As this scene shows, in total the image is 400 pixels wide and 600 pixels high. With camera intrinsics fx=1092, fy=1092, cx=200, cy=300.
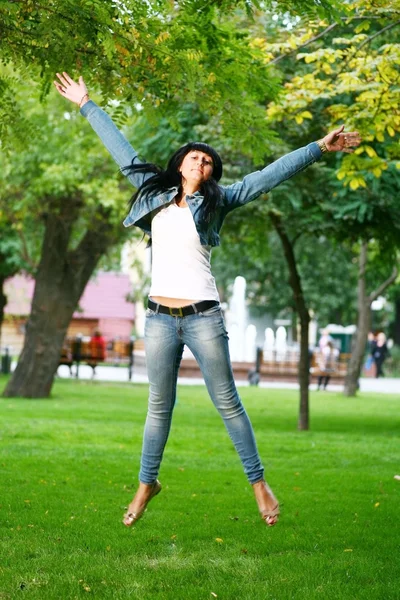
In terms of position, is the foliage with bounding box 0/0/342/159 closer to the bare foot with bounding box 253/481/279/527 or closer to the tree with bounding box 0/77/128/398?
the bare foot with bounding box 253/481/279/527

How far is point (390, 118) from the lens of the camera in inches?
394

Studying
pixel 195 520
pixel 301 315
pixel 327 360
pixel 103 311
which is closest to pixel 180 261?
pixel 195 520

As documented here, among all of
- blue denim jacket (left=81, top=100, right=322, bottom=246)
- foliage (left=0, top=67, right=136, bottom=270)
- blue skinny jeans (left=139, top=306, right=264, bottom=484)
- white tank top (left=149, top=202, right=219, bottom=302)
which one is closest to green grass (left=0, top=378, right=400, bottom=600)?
blue skinny jeans (left=139, top=306, right=264, bottom=484)

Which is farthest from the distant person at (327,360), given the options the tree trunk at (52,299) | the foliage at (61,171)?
the foliage at (61,171)

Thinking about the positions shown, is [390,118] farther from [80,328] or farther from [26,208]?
[80,328]

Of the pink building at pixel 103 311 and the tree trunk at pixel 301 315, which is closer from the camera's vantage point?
the tree trunk at pixel 301 315

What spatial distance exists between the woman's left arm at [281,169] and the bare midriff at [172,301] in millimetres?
552

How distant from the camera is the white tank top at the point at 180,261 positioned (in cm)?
531

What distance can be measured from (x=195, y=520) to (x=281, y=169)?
2615 millimetres

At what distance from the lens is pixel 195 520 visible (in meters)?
6.98

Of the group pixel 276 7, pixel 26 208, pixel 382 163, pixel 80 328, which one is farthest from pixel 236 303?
pixel 276 7

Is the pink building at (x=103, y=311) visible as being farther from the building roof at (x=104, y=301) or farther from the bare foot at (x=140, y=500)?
the bare foot at (x=140, y=500)

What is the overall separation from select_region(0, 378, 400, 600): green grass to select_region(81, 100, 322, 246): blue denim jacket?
166 centimetres

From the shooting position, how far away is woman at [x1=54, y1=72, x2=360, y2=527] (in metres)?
5.32
